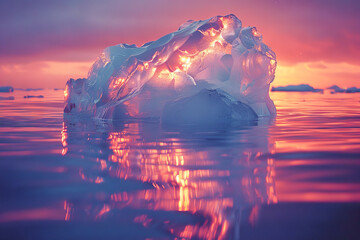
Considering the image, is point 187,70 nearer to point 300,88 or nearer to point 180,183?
point 180,183

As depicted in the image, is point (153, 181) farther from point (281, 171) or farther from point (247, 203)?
point (281, 171)

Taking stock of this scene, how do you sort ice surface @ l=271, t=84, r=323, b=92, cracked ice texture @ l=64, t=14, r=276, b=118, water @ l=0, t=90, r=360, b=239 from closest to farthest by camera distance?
water @ l=0, t=90, r=360, b=239 < cracked ice texture @ l=64, t=14, r=276, b=118 < ice surface @ l=271, t=84, r=323, b=92

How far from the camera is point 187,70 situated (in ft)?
21.3

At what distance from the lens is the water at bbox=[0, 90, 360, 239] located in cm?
130

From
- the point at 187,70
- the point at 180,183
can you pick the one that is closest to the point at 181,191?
the point at 180,183

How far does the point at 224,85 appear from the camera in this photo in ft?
21.8

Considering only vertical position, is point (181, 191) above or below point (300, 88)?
below

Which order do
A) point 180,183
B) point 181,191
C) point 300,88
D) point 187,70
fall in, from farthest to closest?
1. point 300,88
2. point 187,70
3. point 180,183
4. point 181,191

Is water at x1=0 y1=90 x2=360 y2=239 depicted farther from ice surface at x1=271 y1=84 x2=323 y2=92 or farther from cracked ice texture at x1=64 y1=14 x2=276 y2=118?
ice surface at x1=271 y1=84 x2=323 y2=92

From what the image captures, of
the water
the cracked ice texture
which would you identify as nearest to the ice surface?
the cracked ice texture

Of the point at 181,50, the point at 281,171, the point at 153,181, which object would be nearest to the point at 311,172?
the point at 281,171

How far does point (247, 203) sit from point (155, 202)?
37 cm

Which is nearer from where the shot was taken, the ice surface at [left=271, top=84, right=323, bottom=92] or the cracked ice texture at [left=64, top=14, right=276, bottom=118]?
the cracked ice texture at [left=64, top=14, right=276, bottom=118]

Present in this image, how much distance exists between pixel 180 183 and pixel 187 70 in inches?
187
